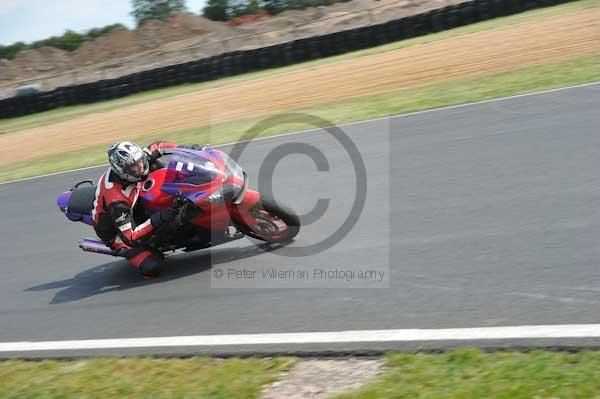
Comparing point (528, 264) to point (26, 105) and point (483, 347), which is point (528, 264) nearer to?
point (483, 347)

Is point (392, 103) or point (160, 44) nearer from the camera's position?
point (392, 103)

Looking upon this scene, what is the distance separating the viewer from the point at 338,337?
5160 mm

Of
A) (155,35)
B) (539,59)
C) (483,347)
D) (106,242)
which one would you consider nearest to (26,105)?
(155,35)

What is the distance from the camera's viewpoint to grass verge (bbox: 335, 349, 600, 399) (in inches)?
155

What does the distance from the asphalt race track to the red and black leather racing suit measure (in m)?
0.29

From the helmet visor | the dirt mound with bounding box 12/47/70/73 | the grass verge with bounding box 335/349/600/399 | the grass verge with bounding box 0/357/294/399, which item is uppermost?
the dirt mound with bounding box 12/47/70/73

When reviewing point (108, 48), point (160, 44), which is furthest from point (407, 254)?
point (108, 48)

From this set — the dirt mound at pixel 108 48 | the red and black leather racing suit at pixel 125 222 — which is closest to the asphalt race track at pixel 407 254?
the red and black leather racing suit at pixel 125 222

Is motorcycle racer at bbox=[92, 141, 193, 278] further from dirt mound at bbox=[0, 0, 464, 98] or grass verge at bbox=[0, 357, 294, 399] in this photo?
dirt mound at bbox=[0, 0, 464, 98]

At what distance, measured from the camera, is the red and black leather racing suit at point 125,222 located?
714cm

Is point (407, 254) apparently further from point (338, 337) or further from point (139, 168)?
point (139, 168)

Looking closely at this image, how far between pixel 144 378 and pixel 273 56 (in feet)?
74.9

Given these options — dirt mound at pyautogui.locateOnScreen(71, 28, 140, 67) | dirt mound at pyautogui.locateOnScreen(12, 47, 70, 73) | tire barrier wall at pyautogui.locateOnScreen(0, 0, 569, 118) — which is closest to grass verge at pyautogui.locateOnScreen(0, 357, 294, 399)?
tire barrier wall at pyautogui.locateOnScreen(0, 0, 569, 118)

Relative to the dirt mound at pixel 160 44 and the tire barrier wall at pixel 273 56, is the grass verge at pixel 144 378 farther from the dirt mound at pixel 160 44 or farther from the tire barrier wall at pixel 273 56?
the dirt mound at pixel 160 44
